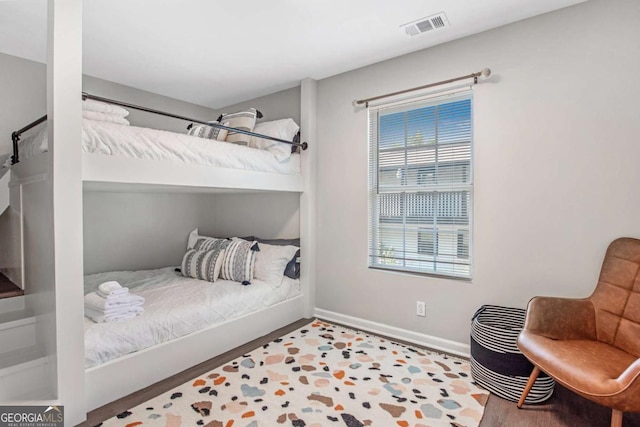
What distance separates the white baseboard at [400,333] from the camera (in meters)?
2.48

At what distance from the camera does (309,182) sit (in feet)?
10.7

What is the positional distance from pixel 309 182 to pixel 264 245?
80 cm

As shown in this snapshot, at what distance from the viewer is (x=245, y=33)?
2373mm

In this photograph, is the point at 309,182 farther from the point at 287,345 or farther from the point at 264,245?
the point at 287,345

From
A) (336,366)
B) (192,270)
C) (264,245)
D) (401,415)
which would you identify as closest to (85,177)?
(192,270)

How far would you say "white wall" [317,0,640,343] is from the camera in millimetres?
1923

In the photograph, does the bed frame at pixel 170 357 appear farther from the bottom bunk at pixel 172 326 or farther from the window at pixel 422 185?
the window at pixel 422 185

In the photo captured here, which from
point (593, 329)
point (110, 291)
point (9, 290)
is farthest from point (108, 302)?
point (593, 329)

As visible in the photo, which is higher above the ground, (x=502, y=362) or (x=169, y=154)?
(x=169, y=154)

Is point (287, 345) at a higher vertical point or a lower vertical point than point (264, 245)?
lower

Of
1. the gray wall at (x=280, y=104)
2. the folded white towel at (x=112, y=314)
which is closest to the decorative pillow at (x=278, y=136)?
the gray wall at (x=280, y=104)

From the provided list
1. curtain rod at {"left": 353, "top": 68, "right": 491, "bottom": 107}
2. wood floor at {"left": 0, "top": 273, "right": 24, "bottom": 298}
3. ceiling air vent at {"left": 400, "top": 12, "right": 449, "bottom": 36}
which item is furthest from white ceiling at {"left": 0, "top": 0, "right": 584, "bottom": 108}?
wood floor at {"left": 0, "top": 273, "right": 24, "bottom": 298}

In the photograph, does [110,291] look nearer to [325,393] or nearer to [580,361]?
[325,393]

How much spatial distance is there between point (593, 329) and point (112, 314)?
114 inches
